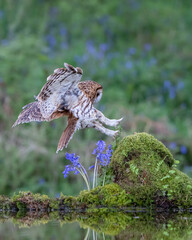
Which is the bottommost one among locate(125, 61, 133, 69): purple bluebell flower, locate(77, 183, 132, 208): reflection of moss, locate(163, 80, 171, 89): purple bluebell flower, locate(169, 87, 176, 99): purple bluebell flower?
locate(77, 183, 132, 208): reflection of moss

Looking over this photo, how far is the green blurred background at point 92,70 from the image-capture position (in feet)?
33.8

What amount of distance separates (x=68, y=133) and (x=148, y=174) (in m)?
1.03

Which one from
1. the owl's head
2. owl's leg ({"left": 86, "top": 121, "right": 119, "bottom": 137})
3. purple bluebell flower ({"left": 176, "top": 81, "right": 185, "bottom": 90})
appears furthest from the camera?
purple bluebell flower ({"left": 176, "top": 81, "right": 185, "bottom": 90})

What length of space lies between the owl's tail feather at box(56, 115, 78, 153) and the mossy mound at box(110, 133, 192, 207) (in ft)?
1.85

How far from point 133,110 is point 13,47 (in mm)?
2785

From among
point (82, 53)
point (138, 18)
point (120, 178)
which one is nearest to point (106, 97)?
point (82, 53)

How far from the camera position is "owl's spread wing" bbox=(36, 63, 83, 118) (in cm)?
627

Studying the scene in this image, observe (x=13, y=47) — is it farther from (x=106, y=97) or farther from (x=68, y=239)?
(x=68, y=239)

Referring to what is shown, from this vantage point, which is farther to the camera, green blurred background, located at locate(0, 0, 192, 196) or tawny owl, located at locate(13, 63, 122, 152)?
green blurred background, located at locate(0, 0, 192, 196)

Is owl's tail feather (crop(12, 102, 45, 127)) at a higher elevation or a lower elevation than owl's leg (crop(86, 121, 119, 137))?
higher

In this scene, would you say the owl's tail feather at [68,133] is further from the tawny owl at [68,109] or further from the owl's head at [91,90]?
the owl's head at [91,90]

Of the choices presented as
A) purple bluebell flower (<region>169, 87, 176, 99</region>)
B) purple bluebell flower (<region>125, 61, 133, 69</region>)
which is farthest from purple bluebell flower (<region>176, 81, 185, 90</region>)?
purple bluebell flower (<region>125, 61, 133, 69</region>)

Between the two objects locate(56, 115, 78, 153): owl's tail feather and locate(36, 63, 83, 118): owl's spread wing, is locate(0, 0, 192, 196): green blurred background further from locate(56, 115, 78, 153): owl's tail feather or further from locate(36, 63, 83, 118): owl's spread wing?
locate(36, 63, 83, 118): owl's spread wing

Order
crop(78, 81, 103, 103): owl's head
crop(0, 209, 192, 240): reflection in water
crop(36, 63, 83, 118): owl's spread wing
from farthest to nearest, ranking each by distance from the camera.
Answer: crop(78, 81, 103, 103): owl's head, crop(36, 63, 83, 118): owl's spread wing, crop(0, 209, 192, 240): reflection in water
